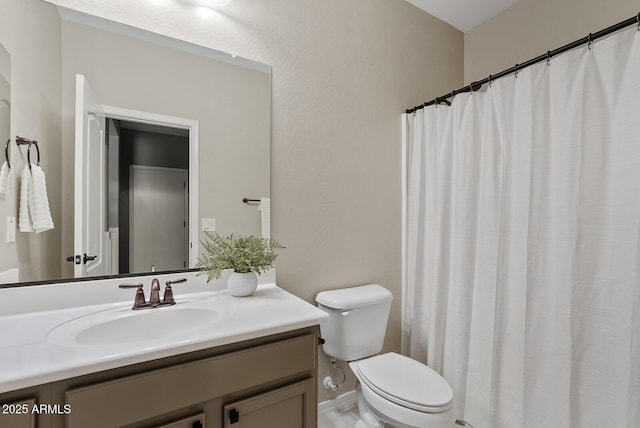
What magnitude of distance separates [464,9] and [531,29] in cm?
46

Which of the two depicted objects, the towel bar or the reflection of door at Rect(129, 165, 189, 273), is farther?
the reflection of door at Rect(129, 165, 189, 273)

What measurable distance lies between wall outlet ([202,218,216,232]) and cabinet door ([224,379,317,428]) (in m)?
0.75

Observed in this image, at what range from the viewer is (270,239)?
5.08 ft

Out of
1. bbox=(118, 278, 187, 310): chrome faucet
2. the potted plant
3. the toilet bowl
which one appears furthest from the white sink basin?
the toilet bowl

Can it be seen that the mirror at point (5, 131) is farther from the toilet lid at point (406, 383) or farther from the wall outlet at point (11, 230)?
the toilet lid at point (406, 383)

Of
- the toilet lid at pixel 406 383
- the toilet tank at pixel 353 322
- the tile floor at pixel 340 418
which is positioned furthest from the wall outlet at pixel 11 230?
the tile floor at pixel 340 418

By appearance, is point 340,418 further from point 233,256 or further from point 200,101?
point 200,101

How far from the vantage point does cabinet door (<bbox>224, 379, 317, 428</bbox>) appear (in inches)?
36.7

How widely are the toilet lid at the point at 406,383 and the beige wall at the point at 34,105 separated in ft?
4.59

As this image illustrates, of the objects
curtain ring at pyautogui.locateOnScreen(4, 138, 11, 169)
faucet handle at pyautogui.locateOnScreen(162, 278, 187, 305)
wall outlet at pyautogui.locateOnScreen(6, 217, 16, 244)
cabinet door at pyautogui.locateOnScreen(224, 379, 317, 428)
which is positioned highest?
curtain ring at pyautogui.locateOnScreen(4, 138, 11, 169)

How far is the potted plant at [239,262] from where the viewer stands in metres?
1.29

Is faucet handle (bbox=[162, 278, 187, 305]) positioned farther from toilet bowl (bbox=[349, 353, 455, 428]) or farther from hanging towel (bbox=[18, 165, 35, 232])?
toilet bowl (bbox=[349, 353, 455, 428])

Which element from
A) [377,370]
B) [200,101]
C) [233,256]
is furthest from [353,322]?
[200,101]

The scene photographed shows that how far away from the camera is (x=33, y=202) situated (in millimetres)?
1069
